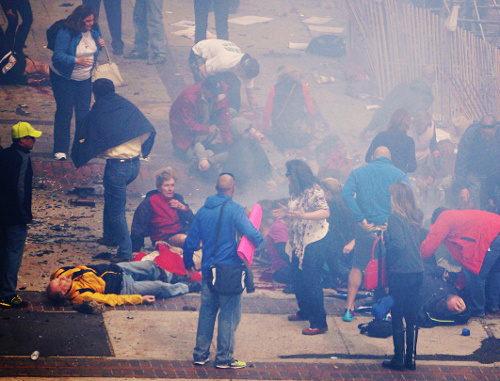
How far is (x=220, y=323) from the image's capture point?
541 cm

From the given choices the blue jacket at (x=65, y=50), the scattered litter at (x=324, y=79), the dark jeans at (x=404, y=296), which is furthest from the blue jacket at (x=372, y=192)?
the scattered litter at (x=324, y=79)

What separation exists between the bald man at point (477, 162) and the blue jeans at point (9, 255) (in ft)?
20.9

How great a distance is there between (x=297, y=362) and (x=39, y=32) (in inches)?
414

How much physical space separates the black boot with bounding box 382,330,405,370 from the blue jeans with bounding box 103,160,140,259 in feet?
10.6

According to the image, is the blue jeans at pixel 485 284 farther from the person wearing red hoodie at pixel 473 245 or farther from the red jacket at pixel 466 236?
the red jacket at pixel 466 236

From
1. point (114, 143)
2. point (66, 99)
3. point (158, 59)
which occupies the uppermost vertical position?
point (158, 59)

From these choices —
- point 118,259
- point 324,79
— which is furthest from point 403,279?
point 324,79

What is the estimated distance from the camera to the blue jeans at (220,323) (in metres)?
5.38

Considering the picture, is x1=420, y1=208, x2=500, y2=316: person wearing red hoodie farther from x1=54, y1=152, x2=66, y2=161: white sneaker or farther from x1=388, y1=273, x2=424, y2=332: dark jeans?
x1=54, y1=152, x2=66, y2=161: white sneaker

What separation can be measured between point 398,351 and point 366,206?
1.75 meters

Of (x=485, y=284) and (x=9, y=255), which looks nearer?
(x=9, y=255)

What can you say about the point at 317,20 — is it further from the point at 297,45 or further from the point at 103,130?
the point at 103,130

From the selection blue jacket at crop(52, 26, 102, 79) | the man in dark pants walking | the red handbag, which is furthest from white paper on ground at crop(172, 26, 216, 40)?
the red handbag

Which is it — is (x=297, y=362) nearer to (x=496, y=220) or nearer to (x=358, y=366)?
(x=358, y=366)
